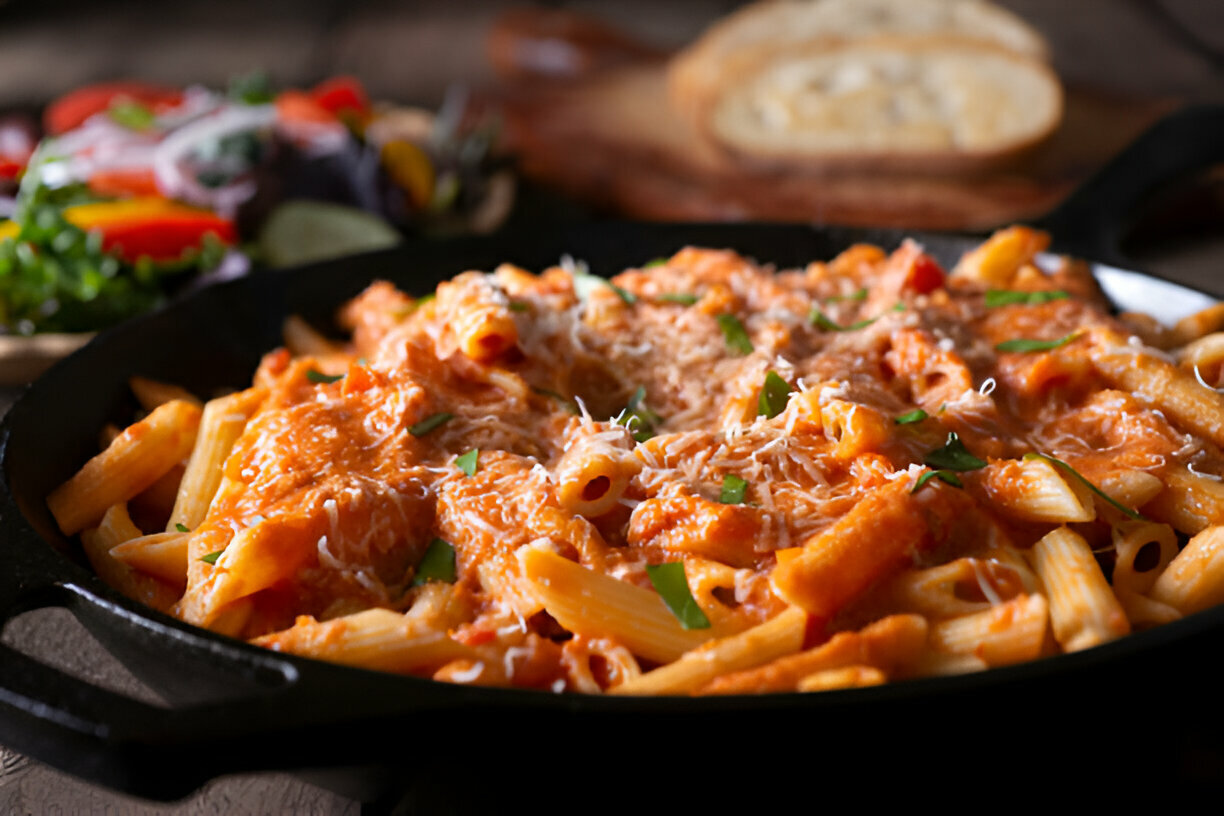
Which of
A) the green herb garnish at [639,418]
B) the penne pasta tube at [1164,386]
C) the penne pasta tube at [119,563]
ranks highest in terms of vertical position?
the penne pasta tube at [1164,386]

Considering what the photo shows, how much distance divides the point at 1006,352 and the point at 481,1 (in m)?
7.54

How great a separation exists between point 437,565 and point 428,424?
1.15 feet

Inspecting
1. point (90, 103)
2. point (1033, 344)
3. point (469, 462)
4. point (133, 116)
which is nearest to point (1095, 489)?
point (1033, 344)

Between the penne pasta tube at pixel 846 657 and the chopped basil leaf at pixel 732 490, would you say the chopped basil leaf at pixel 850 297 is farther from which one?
the penne pasta tube at pixel 846 657

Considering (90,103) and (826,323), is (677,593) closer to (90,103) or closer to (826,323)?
(826,323)

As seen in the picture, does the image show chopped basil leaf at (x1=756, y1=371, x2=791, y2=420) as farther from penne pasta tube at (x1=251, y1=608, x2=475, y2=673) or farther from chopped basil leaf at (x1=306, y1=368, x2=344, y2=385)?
chopped basil leaf at (x1=306, y1=368, x2=344, y2=385)

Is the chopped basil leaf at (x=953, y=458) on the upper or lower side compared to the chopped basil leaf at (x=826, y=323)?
upper

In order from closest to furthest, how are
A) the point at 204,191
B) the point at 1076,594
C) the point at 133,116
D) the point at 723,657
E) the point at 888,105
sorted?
the point at 723,657, the point at 1076,594, the point at 204,191, the point at 888,105, the point at 133,116

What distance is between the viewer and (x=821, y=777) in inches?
57.7

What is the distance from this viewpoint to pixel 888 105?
18.2 ft

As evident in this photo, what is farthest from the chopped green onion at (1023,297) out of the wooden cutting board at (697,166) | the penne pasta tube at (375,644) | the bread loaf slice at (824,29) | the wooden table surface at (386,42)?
the wooden table surface at (386,42)

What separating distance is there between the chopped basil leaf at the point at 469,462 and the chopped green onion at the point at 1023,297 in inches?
53.6

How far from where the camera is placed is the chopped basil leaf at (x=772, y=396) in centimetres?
229

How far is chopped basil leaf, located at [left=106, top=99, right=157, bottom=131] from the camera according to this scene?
228 inches
